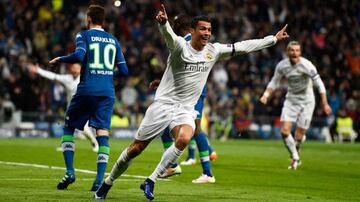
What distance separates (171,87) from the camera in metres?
10.9

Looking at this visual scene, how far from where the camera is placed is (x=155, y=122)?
10758 millimetres

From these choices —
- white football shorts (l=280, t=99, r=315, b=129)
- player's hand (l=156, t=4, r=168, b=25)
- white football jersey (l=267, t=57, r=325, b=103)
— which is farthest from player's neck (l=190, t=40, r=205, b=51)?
white football shorts (l=280, t=99, r=315, b=129)

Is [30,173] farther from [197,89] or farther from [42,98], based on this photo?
[42,98]

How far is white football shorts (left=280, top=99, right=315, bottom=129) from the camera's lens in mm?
18880

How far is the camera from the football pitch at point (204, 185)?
37.7 feet

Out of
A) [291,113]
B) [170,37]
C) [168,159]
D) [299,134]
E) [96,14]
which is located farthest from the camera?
[299,134]

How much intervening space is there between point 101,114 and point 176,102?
153cm

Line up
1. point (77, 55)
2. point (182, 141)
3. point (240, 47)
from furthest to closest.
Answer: point (77, 55)
point (240, 47)
point (182, 141)

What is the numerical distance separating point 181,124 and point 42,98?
21.0m

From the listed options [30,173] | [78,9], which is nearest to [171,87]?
[30,173]

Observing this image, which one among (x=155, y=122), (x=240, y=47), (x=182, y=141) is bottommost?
(x=182, y=141)

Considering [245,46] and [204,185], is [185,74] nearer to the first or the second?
[245,46]

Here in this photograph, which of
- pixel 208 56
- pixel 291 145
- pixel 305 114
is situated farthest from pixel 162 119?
pixel 305 114

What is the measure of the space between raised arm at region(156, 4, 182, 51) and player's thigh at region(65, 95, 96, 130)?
1.89 m
